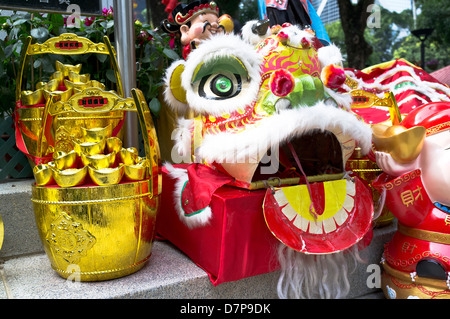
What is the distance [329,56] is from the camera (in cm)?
166

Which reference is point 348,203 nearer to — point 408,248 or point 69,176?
point 408,248

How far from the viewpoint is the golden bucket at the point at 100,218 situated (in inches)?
49.8

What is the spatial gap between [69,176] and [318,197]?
89 cm

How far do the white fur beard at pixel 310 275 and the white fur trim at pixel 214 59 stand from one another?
57cm

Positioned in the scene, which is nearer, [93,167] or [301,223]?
[93,167]

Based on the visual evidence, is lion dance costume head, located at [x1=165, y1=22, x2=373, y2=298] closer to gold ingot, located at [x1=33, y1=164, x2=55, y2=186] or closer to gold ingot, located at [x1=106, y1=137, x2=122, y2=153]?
gold ingot, located at [x1=106, y1=137, x2=122, y2=153]

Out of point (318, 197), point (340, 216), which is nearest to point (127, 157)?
point (318, 197)

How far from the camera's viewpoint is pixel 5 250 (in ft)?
5.49

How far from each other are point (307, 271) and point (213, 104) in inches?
29.4

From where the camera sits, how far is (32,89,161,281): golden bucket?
1266mm

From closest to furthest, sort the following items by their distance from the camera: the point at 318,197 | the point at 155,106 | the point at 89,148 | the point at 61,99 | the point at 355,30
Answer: the point at 89,148 → the point at 318,197 → the point at 61,99 → the point at 155,106 → the point at 355,30

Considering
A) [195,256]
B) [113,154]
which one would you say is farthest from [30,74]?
[195,256]

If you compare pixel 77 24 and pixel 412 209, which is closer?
pixel 412 209
